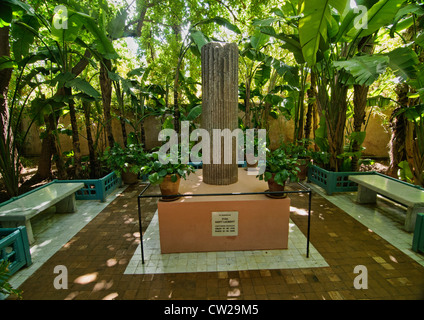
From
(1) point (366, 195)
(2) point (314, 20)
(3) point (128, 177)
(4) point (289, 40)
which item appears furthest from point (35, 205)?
(1) point (366, 195)

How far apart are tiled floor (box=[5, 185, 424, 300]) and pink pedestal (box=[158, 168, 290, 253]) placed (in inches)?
9.6

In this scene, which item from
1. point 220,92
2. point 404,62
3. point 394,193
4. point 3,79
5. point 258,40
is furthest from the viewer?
point 258,40

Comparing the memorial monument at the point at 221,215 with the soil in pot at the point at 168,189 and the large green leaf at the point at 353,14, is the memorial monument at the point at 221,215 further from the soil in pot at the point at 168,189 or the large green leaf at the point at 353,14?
the large green leaf at the point at 353,14

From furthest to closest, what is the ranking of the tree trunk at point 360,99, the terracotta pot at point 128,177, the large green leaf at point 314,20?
the terracotta pot at point 128,177
the tree trunk at point 360,99
the large green leaf at point 314,20

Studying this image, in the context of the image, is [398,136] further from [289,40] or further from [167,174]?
[167,174]

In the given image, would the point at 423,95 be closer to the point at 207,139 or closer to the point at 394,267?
the point at 394,267

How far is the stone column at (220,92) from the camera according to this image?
3508 mm

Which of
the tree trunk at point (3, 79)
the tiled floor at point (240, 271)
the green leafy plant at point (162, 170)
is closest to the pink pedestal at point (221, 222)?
the tiled floor at point (240, 271)

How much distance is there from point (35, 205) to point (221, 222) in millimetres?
2902

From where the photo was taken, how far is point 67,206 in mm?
4586

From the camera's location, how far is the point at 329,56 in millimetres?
5117

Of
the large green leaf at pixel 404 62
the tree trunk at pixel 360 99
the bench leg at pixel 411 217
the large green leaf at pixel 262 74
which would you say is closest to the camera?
the bench leg at pixel 411 217

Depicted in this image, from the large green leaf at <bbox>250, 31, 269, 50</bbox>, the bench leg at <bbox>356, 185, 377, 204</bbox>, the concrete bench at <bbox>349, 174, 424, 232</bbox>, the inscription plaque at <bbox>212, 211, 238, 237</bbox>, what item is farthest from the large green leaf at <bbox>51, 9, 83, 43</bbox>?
the bench leg at <bbox>356, 185, 377, 204</bbox>
